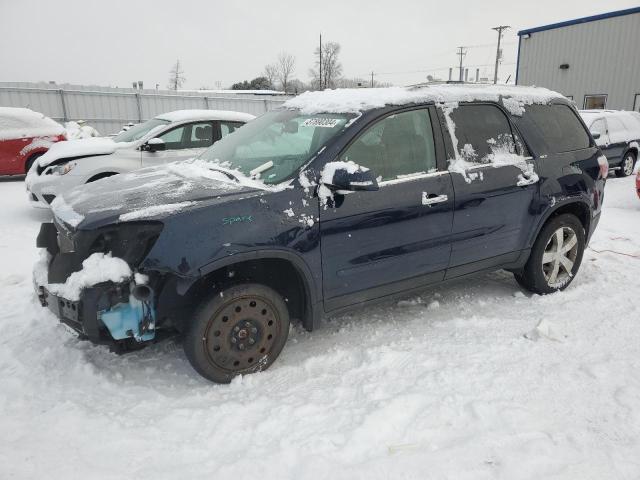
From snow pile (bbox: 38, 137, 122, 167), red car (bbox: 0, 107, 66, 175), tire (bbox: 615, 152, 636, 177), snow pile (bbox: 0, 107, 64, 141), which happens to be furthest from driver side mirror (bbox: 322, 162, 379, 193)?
tire (bbox: 615, 152, 636, 177)

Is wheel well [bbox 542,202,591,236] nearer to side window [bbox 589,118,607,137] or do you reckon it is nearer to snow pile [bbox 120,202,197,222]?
snow pile [bbox 120,202,197,222]

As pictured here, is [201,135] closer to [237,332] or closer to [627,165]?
[237,332]

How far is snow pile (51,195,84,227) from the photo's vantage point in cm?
280

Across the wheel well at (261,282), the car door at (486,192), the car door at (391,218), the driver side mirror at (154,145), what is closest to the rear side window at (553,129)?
the car door at (486,192)

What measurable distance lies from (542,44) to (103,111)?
1943cm

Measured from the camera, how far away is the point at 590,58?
20.4 meters

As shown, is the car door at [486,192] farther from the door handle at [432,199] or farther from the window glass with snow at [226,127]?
the window glass with snow at [226,127]

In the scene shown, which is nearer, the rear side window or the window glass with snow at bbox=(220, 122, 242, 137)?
the rear side window

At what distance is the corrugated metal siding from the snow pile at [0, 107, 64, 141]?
8173 millimetres

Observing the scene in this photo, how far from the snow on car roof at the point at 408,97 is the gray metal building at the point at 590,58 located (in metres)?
18.8

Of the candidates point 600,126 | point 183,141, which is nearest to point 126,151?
point 183,141

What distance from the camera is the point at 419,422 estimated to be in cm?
266

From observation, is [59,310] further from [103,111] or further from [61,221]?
[103,111]

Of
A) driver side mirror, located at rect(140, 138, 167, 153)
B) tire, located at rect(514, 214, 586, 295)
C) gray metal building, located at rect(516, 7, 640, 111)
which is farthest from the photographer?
gray metal building, located at rect(516, 7, 640, 111)
